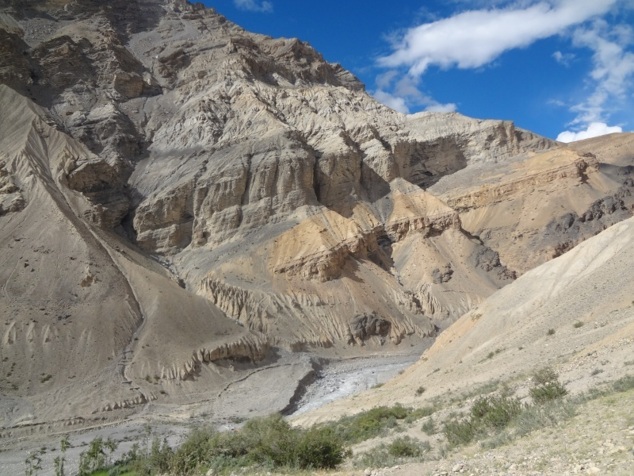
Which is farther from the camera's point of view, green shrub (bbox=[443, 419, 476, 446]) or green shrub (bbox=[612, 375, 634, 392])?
green shrub (bbox=[443, 419, 476, 446])

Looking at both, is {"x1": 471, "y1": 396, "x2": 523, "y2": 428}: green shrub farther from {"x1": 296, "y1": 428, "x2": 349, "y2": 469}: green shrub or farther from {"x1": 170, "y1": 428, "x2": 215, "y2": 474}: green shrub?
{"x1": 170, "y1": 428, "x2": 215, "y2": 474}: green shrub

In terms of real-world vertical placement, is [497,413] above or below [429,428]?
above

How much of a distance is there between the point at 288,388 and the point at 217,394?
5.27 m

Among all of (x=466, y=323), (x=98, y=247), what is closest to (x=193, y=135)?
(x=98, y=247)

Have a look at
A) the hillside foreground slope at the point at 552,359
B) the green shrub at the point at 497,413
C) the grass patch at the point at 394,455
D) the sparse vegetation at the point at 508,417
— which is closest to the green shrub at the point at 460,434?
the sparse vegetation at the point at 508,417

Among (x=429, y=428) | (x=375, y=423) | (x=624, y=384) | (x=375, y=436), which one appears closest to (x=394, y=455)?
(x=429, y=428)

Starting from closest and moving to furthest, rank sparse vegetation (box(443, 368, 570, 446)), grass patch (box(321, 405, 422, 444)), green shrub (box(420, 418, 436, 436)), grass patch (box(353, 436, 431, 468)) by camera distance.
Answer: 1. sparse vegetation (box(443, 368, 570, 446))
2. grass patch (box(353, 436, 431, 468))
3. green shrub (box(420, 418, 436, 436))
4. grass patch (box(321, 405, 422, 444))

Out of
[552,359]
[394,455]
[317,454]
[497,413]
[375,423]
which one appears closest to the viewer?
[497,413]

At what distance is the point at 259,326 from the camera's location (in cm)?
5422

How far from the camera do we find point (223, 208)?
68.8 meters

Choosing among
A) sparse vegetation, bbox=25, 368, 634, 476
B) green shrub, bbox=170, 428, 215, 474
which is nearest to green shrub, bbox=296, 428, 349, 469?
sparse vegetation, bbox=25, 368, 634, 476

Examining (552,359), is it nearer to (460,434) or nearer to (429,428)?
(429,428)

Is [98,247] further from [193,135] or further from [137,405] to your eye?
[193,135]

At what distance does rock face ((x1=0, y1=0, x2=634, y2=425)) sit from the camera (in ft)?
148
